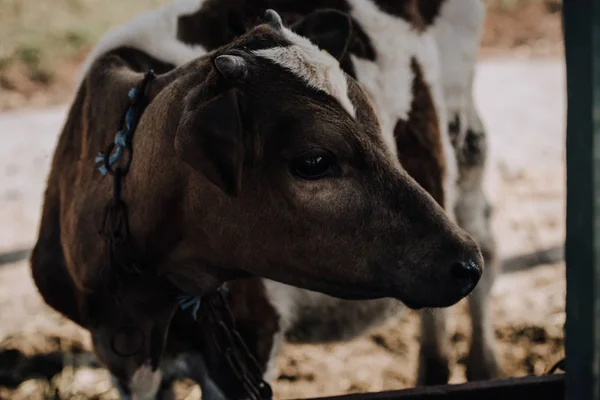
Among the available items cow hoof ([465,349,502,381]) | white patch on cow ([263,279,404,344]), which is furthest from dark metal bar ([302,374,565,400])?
cow hoof ([465,349,502,381])

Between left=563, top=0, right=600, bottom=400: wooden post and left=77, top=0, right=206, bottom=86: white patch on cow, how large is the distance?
168 centimetres

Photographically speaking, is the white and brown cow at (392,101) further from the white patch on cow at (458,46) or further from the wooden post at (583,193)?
the wooden post at (583,193)

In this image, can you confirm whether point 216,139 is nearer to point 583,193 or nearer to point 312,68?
point 312,68

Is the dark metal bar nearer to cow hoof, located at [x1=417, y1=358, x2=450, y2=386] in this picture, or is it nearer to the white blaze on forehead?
the white blaze on forehead

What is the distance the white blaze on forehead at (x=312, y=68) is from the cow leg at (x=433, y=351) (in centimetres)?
203

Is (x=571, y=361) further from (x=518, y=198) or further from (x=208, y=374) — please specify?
(x=518, y=198)

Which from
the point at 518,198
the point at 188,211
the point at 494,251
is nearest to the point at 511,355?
the point at 494,251

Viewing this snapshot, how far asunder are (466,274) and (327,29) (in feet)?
2.96

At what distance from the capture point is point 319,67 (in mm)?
1967

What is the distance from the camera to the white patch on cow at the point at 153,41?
2873 millimetres

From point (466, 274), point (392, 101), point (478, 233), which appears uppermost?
point (392, 101)

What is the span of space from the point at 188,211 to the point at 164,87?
1.19 ft

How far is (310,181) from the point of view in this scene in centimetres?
193

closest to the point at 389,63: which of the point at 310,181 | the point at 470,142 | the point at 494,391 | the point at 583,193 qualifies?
the point at 470,142
